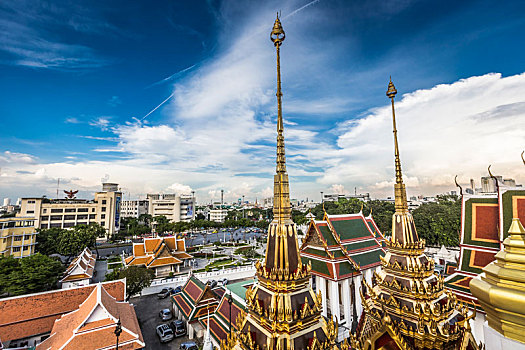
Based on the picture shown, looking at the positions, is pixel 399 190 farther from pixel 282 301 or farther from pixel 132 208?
pixel 132 208

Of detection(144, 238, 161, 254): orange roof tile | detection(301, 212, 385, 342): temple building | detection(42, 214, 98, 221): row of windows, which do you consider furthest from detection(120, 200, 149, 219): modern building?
detection(301, 212, 385, 342): temple building

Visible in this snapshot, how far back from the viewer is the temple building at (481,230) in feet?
31.8

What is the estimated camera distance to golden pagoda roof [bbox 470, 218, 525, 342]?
1795 mm

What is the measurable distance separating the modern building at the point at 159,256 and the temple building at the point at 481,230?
29471 millimetres

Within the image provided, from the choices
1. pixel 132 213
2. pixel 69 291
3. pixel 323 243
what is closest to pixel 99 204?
pixel 132 213

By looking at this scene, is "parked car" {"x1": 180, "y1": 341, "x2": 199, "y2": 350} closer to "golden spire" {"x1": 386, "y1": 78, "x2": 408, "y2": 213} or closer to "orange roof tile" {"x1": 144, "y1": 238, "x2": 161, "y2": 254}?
"golden spire" {"x1": 386, "y1": 78, "x2": 408, "y2": 213}

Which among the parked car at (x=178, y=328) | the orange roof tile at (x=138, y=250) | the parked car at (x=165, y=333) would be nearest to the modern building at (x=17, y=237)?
the orange roof tile at (x=138, y=250)

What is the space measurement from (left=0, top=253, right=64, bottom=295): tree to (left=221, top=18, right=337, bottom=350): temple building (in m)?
25.1

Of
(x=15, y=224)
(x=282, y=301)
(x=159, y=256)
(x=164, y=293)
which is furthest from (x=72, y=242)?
(x=282, y=301)

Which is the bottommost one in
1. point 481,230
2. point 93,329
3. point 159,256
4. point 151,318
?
point 151,318

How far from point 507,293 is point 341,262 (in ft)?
52.0

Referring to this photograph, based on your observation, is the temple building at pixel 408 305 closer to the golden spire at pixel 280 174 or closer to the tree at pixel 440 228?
the golden spire at pixel 280 174

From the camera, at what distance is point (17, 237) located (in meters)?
30.0

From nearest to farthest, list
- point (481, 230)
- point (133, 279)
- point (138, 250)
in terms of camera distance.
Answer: point (481, 230) < point (133, 279) < point (138, 250)
